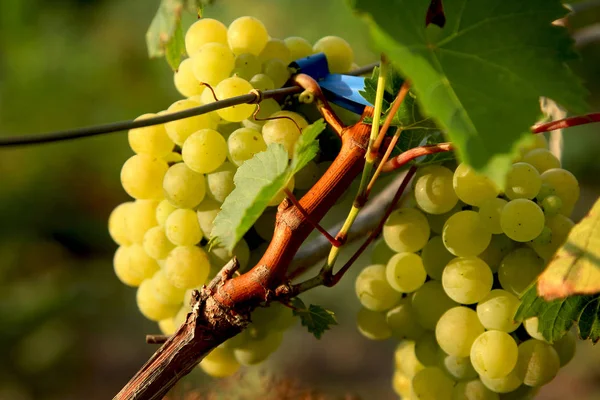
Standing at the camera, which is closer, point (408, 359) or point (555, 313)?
point (555, 313)

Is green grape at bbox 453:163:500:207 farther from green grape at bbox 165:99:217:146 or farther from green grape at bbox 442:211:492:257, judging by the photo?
green grape at bbox 165:99:217:146

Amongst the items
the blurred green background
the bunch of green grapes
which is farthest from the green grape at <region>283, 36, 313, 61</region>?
the blurred green background

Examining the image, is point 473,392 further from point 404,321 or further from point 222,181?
point 222,181

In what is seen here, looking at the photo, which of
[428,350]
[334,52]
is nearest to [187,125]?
[334,52]

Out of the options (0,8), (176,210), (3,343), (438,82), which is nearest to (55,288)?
(3,343)

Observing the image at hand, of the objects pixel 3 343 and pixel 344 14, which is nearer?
pixel 3 343

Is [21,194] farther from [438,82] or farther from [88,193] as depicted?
[438,82]
